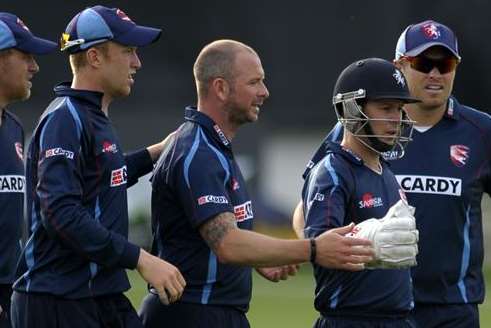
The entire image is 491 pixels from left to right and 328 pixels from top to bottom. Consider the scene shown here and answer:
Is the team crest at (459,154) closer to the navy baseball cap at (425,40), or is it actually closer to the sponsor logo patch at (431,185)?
the sponsor logo patch at (431,185)

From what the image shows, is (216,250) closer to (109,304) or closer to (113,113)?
(109,304)

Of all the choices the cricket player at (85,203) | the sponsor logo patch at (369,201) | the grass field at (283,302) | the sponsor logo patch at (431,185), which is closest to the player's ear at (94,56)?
the cricket player at (85,203)

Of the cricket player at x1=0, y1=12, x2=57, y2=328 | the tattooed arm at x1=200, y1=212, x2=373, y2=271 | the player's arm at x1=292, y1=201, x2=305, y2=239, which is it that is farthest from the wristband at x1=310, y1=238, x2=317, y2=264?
the cricket player at x1=0, y1=12, x2=57, y2=328

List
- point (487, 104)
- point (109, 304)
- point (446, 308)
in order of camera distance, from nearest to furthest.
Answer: point (109, 304) → point (446, 308) → point (487, 104)

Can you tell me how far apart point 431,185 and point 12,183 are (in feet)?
6.91

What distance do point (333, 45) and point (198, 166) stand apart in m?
10.1

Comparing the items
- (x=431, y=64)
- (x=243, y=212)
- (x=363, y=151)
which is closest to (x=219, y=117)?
(x=243, y=212)

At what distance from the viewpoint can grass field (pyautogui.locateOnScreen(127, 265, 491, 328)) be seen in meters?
12.0

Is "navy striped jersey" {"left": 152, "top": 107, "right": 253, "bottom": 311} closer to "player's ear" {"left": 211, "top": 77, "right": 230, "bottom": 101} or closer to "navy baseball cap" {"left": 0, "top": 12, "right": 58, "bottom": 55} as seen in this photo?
"player's ear" {"left": 211, "top": 77, "right": 230, "bottom": 101}

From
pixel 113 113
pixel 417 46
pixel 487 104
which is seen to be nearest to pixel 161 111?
pixel 113 113

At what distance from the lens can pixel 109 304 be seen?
225 inches

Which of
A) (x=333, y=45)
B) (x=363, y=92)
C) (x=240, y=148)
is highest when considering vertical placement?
(x=363, y=92)

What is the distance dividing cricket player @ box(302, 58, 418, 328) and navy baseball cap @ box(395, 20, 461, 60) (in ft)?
2.32

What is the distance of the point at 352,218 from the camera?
224 inches
